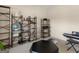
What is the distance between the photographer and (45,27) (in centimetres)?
551

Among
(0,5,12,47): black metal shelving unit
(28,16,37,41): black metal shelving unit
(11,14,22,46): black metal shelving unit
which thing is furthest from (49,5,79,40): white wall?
(0,5,12,47): black metal shelving unit

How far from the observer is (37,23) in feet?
17.6

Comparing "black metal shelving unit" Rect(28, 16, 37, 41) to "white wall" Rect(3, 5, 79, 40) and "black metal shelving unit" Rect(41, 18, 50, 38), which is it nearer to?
"white wall" Rect(3, 5, 79, 40)

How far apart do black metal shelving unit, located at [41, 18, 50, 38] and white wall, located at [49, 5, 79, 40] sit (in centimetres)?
37

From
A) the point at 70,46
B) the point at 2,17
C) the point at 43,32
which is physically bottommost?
the point at 70,46

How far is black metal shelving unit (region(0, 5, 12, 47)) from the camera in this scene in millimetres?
3705

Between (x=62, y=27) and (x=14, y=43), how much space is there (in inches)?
98.0

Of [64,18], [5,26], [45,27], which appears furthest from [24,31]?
[64,18]

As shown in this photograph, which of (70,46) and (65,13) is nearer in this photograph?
(70,46)

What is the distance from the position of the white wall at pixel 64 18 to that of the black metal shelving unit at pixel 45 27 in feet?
1.21

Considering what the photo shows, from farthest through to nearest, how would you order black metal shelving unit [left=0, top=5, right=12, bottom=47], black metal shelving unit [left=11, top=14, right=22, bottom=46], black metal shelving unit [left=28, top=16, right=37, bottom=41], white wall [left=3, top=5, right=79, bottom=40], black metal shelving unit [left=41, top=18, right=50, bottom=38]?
black metal shelving unit [left=41, top=18, right=50, bottom=38] → black metal shelving unit [left=28, top=16, right=37, bottom=41] → white wall [left=3, top=5, right=79, bottom=40] → black metal shelving unit [left=11, top=14, right=22, bottom=46] → black metal shelving unit [left=0, top=5, right=12, bottom=47]

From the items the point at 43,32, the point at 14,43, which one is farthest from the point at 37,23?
the point at 14,43
